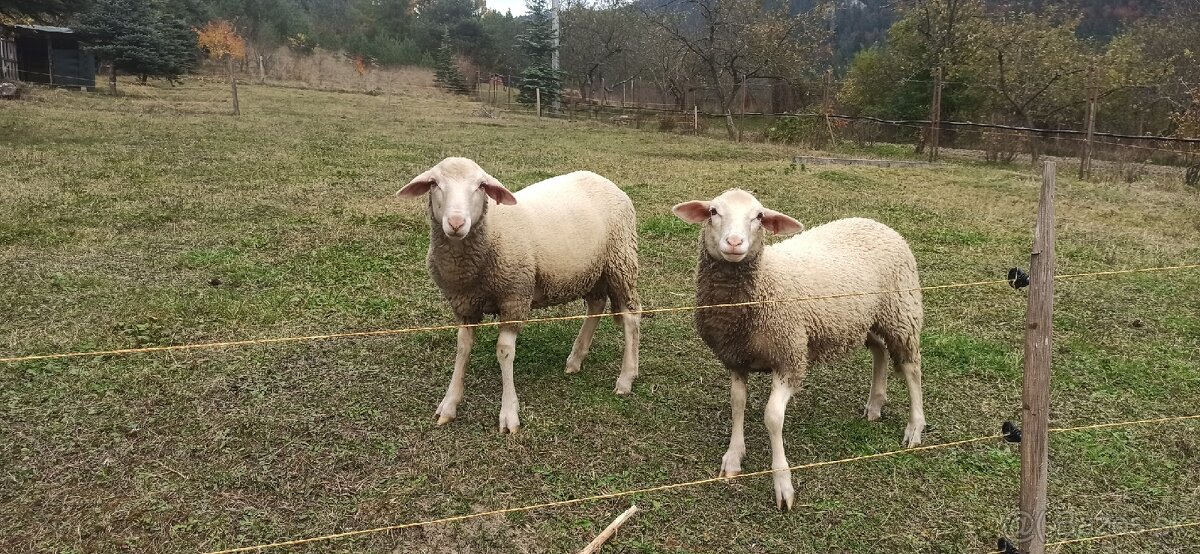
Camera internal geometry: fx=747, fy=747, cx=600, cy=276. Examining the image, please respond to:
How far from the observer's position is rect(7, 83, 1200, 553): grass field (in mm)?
3453

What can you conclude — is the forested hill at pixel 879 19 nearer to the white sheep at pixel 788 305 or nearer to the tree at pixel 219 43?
the tree at pixel 219 43

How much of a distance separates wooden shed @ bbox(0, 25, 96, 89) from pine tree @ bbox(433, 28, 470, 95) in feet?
52.3

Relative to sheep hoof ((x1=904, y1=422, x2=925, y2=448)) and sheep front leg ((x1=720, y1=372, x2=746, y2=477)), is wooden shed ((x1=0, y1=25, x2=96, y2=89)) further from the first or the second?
sheep hoof ((x1=904, y1=422, x2=925, y2=448))

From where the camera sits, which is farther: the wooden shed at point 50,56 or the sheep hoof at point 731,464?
the wooden shed at point 50,56

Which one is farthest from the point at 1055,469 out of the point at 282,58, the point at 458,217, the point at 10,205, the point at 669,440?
the point at 282,58

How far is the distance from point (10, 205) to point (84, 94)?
17.4 meters

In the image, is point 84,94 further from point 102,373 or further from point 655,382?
point 655,382

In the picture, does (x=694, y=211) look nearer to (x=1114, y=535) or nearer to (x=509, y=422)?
(x=509, y=422)

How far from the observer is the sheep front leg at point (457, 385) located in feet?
14.4

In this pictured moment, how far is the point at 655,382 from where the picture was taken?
505 centimetres

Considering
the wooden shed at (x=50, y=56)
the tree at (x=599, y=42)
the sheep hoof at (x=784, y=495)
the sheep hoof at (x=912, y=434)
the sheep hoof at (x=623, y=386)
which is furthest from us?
the tree at (x=599, y=42)

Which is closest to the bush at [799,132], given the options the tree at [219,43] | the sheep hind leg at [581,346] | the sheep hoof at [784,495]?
the sheep hind leg at [581,346]

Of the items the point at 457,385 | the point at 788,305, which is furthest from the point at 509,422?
the point at 788,305

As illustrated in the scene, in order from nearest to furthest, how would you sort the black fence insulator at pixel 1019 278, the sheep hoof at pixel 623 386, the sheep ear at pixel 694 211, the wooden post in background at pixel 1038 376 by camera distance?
the wooden post in background at pixel 1038 376
the black fence insulator at pixel 1019 278
the sheep ear at pixel 694 211
the sheep hoof at pixel 623 386
